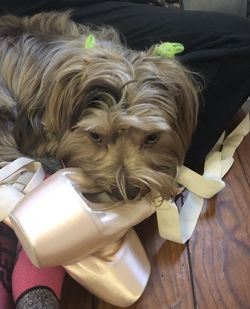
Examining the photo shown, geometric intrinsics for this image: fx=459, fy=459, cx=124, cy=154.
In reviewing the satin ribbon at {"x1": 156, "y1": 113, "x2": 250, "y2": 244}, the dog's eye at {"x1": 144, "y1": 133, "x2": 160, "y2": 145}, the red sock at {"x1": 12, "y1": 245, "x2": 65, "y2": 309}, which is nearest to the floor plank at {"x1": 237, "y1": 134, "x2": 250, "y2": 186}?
the satin ribbon at {"x1": 156, "y1": 113, "x2": 250, "y2": 244}

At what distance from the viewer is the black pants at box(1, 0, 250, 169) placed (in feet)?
4.79

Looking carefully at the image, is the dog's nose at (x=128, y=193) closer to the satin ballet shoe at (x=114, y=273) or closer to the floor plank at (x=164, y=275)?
the satin ballet shoe at (x=114, y=273)

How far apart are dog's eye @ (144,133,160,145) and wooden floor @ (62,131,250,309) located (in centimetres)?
32

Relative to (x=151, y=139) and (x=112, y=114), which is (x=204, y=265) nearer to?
(x=151, y=139)

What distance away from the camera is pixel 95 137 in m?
1.21

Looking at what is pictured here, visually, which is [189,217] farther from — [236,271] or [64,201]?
[64,201]

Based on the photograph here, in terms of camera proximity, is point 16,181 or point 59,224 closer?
point 59,224

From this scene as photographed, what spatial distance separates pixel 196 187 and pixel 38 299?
24.2 inches

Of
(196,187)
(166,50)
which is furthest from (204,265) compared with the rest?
(166,50)

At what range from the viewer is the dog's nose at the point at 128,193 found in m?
1.20

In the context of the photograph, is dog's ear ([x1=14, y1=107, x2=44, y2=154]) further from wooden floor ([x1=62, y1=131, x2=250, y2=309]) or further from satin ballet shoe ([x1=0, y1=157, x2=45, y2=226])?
wooden floor ([x1=62, y1=131, x2=250, y2=309])

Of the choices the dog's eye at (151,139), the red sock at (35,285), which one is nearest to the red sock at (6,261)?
the red sock at (35,285)

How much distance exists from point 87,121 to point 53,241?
0.32 m

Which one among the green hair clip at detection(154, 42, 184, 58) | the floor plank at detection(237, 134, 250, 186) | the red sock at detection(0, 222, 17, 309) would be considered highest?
the green hair clip at detection(154, 42, 184, 58)
